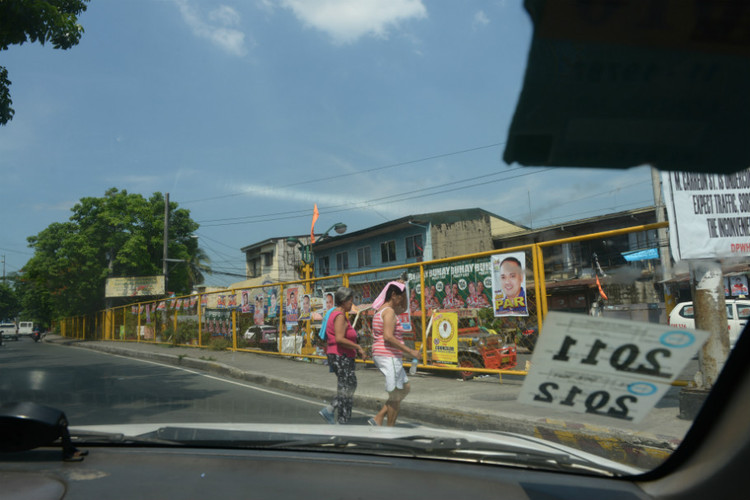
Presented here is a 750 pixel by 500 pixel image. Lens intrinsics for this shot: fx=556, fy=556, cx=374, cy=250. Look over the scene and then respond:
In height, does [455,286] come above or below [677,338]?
above

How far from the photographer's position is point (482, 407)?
6.39 metres

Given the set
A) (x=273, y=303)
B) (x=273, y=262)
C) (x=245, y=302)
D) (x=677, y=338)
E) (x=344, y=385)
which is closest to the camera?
(x=677, y=338)

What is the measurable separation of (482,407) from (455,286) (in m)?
3.10

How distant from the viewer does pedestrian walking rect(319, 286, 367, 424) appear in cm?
591

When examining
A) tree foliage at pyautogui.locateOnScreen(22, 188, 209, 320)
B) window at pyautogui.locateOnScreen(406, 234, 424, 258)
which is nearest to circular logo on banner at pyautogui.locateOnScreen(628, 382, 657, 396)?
tree foliage at pyautogui.locateOnScreen(22, 188, 209, 320)

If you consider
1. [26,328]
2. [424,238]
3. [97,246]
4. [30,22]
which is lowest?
[26,328]

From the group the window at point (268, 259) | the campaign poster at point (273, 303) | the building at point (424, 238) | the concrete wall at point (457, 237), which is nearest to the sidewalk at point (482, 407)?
the campaign poster at point (273, 303)

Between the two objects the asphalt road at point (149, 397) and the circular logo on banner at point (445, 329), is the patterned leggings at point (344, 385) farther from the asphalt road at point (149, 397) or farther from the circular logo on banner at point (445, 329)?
the circular logo on banner at point (445, 329)

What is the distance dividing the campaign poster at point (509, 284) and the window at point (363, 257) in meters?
24.9

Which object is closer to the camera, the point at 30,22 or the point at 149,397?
the point at 30,22

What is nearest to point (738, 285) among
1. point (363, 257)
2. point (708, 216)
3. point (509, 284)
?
point (708, 216)

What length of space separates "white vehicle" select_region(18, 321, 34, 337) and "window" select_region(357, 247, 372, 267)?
124 ft

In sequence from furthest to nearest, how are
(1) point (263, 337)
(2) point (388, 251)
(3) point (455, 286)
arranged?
(2) point (388, 251)
(1) point (263, 337)
(3) point (455, 286)

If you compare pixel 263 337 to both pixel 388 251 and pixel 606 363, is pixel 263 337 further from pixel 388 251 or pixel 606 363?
pixel 388 251
